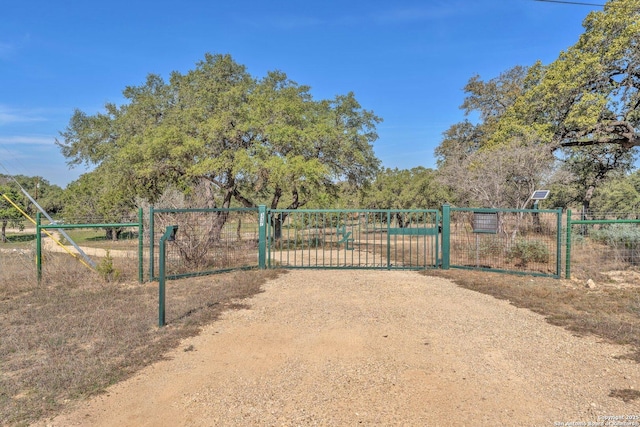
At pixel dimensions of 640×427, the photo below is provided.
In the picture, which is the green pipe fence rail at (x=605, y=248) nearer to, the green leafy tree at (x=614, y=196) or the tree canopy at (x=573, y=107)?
the tree canopy at (x=573, y=107)

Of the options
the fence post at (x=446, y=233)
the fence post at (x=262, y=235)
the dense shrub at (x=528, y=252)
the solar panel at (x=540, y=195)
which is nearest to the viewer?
the fence post at (x=446, y=233)

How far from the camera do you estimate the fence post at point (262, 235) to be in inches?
407

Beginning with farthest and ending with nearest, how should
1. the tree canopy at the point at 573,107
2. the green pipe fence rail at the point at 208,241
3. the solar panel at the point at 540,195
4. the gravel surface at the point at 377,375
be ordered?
the tree canopy at the point at 573,107 → the solar panel at the point at 540,195 → the green pipe fence rail at the point at 208,241 → the gravel surface at the point at 377,375

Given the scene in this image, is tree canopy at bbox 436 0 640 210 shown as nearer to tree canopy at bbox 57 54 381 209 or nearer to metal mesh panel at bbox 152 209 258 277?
tree canopy at bbox 57 54 381 209

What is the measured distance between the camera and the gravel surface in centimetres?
322

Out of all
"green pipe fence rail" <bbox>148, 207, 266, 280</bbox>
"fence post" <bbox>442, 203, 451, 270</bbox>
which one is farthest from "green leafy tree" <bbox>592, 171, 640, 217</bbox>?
"green pipe fence rail" <bbox>148, 207, 266, 280</bbox>

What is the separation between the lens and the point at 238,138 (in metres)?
16.2

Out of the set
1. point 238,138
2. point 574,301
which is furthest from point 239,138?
point 574,301

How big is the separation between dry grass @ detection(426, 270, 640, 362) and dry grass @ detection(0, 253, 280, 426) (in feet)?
16.4

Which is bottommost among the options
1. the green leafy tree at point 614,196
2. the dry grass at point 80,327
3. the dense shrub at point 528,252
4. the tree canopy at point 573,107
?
the dry grass at point 80,327

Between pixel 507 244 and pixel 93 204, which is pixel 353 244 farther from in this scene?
pixel 93 204

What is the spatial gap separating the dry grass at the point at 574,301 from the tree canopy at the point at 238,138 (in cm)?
820

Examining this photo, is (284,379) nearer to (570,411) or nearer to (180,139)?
(570,411)

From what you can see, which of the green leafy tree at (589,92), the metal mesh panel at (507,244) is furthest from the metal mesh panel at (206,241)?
the green leafy tree at (589,92)
